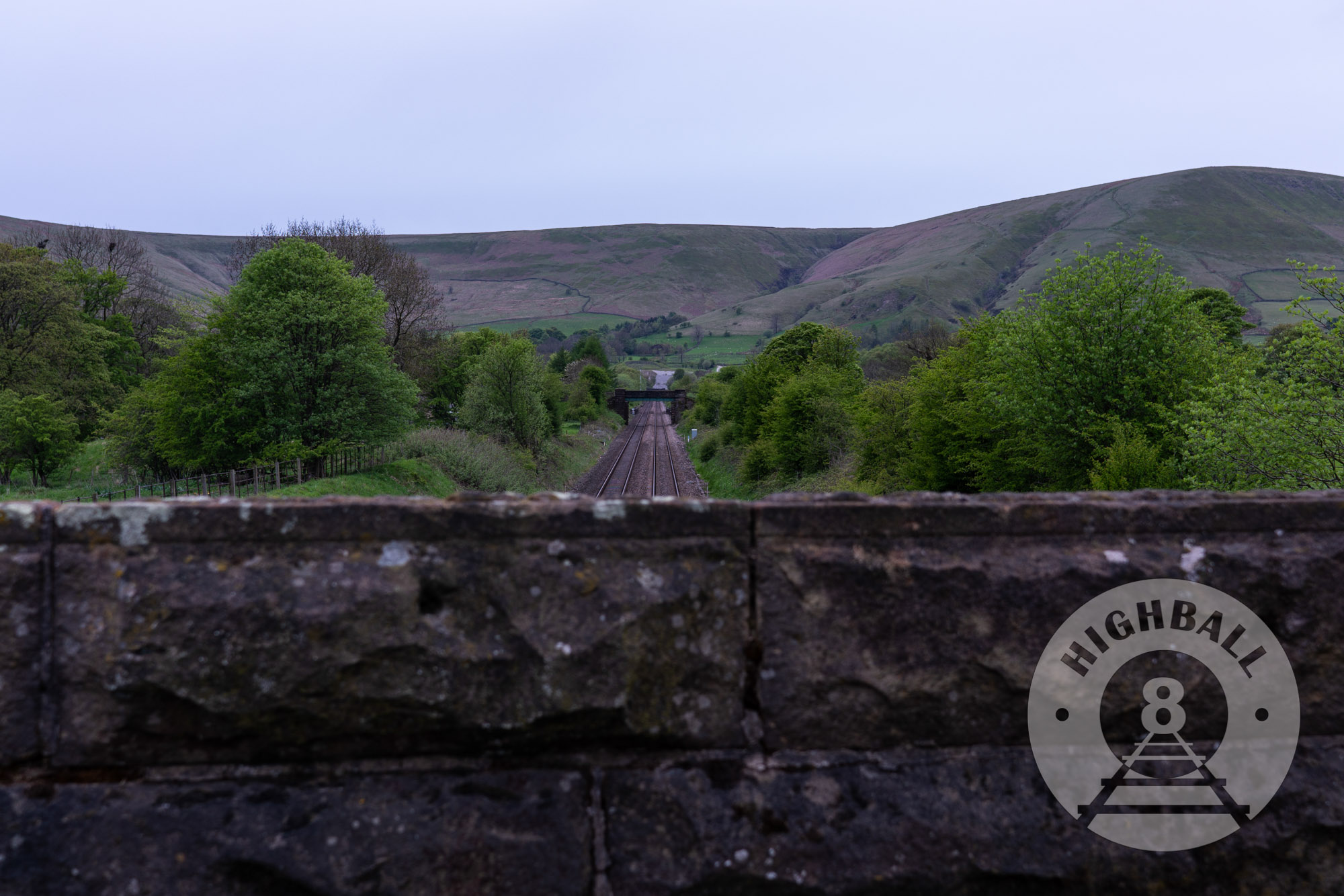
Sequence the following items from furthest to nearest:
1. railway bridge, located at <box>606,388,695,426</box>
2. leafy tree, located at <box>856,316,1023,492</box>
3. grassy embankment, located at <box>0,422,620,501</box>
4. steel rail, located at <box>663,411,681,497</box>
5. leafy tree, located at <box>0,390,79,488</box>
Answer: railway bridge, located at <box>606,388,695,426</box> → steel rail, located at <box>663,411,681,497</box> → leafy tree, located at <box>0,390,79,488</box> → grassy embankment, located at <box>0,422,620,501</box> → leafy tree, located at <box>856,316,1023,492</box>

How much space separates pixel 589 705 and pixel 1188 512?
5.42 ft

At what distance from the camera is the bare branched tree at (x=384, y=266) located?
137ft

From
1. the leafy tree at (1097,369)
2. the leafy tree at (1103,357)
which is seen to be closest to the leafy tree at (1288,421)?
the leafy tree at (1097,369)

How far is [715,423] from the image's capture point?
2655 inches

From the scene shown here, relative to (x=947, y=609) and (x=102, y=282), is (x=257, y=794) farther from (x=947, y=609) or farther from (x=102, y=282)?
(x=102, y=282)

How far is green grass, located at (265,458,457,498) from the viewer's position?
23.1 metres

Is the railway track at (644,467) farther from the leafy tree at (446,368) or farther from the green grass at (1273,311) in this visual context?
the green grass at (1273,311)

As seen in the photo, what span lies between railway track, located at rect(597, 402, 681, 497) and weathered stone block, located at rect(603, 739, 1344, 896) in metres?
13.8

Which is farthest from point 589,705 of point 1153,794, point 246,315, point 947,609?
point 246,315

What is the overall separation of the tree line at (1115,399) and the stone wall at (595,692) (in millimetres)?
13990

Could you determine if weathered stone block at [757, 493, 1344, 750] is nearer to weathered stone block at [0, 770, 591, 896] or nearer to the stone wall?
the stone wall

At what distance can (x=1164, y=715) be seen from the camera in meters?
2.00

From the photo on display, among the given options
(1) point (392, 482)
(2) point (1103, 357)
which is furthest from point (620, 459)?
(2) point (1103, 357)

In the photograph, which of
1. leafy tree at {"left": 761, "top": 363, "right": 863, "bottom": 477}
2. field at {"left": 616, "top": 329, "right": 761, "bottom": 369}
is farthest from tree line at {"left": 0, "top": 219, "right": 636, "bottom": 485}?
field at {"left": 616, "top": 329, "right": 761, "bottom": 369}
